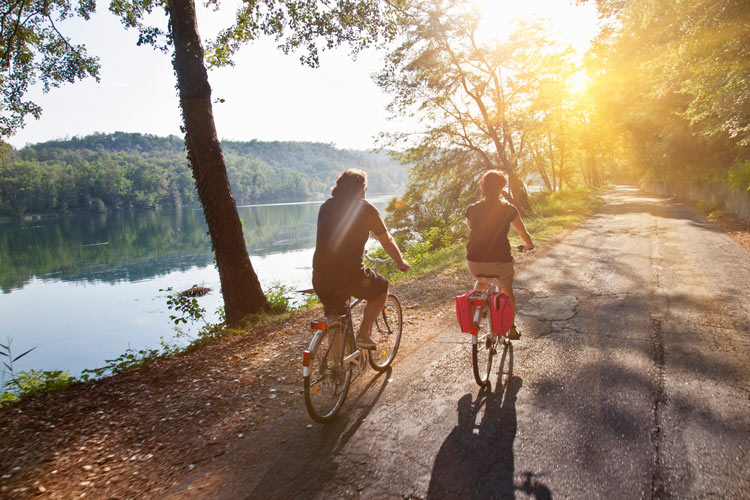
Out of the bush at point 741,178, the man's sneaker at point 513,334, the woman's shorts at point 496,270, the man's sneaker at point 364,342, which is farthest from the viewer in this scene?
the bush at point 741,178

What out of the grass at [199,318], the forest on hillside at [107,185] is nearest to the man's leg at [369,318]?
the grass at [199,318]

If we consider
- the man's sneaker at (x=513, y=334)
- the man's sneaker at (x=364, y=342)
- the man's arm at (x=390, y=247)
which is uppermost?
the man's arm at (x=390, y=247)

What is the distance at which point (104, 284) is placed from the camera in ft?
81.6

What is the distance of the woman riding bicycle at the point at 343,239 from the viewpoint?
11.5 feet

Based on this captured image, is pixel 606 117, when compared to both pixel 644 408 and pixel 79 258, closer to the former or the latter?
pixel 644 408

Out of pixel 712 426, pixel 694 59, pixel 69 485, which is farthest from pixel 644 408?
pixel 694 59

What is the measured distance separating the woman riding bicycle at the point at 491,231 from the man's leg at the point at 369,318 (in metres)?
1.09

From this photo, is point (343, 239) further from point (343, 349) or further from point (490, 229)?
point (490, 229)

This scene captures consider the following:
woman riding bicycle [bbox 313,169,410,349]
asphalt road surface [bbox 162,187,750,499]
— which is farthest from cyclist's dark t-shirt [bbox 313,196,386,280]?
asphalt road surface [bbox 162,187,750,499]

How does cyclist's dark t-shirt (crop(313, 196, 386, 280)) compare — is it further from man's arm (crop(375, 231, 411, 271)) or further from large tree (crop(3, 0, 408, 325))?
large tree (crop(3, 0, 408, 325))

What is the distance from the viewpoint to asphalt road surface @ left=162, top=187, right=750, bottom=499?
2.61 metres

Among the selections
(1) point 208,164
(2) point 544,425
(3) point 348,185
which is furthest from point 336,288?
(1) point 208,164

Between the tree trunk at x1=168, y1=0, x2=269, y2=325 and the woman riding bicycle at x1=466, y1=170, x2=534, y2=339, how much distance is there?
445 cm

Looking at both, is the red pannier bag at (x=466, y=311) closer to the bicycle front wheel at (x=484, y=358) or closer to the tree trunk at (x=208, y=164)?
the bicycle front wheel at (x=484, y=358)
